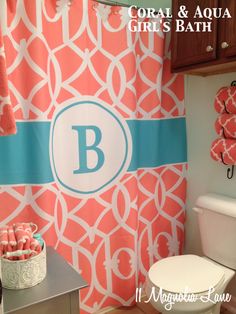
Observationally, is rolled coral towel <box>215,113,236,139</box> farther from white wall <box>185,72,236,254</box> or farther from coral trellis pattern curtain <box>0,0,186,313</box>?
coral trellis pattern curtain <box>0,0,186,313</box>

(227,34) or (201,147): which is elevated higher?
(227,34)

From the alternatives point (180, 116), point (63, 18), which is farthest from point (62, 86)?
point (180, 116)

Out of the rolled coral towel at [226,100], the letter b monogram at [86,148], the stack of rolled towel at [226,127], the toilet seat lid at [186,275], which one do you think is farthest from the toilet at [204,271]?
the letter b monogram at [86,148]

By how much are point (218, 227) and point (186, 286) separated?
44 centimetres

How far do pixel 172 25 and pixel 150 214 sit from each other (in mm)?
1193

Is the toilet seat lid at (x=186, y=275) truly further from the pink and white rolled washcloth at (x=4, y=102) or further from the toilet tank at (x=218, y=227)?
the pink and white rolled washcloth at (x=4, y=102)

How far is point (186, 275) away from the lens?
1401 mm

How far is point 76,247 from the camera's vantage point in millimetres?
1577

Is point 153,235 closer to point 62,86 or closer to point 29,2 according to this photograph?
point 62,86

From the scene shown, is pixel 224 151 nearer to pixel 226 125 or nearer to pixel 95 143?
pixel 226 125

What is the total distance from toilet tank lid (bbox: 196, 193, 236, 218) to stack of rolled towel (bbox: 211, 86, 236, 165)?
→ 8.7 inches

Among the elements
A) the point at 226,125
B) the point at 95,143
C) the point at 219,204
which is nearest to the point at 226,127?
the point at 226,125

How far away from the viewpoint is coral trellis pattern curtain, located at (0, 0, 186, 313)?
1.35 metres

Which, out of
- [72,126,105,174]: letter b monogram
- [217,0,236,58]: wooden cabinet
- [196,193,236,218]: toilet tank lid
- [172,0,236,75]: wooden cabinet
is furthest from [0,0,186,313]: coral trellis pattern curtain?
[217,0,236,58]: wooden cabinet
